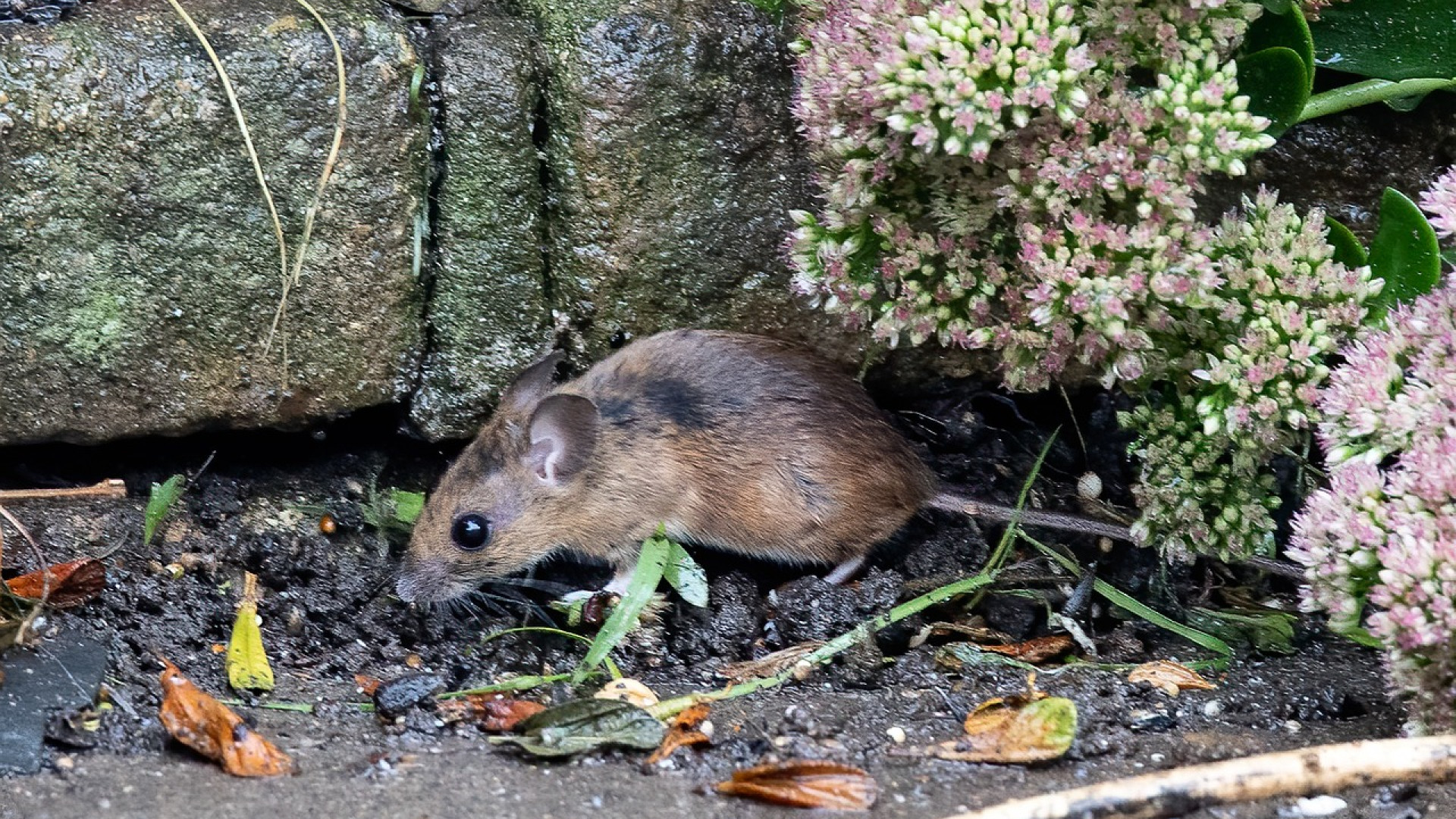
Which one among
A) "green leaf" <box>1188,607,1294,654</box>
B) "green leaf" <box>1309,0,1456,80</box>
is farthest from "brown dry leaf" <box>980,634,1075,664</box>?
"green leaf" <box>1309,0,1456,80</box>

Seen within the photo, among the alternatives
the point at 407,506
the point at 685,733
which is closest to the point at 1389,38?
the point at 685,733

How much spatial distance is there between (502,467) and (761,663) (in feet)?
3.88

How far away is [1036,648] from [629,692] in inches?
47.0

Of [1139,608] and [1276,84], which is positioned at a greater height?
[1276,84]

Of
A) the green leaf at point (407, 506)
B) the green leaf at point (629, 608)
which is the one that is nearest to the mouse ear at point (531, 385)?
the green leaf at point (407, 506)

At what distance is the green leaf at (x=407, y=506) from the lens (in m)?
4.62

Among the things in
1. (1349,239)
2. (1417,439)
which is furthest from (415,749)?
(1349,239)

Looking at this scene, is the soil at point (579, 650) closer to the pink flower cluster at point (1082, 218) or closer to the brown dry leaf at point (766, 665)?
the brown dry leaf at point (766, 665)

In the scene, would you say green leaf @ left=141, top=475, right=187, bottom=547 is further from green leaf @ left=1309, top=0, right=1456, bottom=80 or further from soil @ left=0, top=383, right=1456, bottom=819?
green leaf @ left=1309, top=0, right=1456, bottom=80

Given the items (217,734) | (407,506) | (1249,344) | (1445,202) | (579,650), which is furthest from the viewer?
(407,506)

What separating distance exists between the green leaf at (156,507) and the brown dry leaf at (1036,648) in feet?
8.16

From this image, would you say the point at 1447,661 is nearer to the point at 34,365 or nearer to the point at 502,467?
the point at 502,467

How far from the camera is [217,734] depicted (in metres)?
3.12

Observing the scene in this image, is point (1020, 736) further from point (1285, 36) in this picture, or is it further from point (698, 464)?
point (1285, 36)
